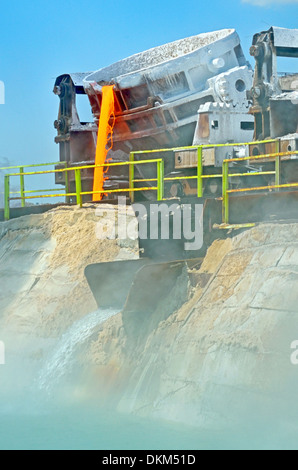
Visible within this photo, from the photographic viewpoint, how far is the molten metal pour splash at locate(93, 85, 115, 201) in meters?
22.4

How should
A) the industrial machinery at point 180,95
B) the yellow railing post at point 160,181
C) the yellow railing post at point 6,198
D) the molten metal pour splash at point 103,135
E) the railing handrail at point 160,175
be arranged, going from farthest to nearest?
1. the molten metal pour splash at point 103,135
2. the yellow railing post at point 6,198
3. the industrial machinery at point 180,95
4. the yellow railing post at point 160,181
5. the railing handrail at point 160,175

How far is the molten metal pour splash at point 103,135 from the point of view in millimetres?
22406

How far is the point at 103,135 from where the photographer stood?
23.4 metres

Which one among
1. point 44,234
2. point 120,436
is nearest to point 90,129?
point 44,234

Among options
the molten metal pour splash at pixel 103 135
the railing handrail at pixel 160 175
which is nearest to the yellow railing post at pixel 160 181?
the railing handrail at pixel 160 175

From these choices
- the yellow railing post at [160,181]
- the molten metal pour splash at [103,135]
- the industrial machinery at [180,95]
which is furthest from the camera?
the molten metal pour splash at [103,135]

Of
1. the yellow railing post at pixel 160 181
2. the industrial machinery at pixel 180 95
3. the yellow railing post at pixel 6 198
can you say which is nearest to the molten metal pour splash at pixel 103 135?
the industrial machinery at pixel 180 95

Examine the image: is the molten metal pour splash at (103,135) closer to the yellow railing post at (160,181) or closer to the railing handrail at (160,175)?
the railing handrail at (160,175)

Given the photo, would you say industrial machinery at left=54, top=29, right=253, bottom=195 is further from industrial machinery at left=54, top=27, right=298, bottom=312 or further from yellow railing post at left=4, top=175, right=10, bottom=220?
yellow railing post at left=4, top=175, right=10, bottom=220

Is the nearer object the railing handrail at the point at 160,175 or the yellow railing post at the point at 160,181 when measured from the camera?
the railing handrail at the point at 160,175

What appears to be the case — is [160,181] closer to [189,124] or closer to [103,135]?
[189,124]

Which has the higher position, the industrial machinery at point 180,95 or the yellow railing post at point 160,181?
the industrial machinery at point 180,95

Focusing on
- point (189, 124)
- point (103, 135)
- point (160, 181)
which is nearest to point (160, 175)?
point (160, 181)
